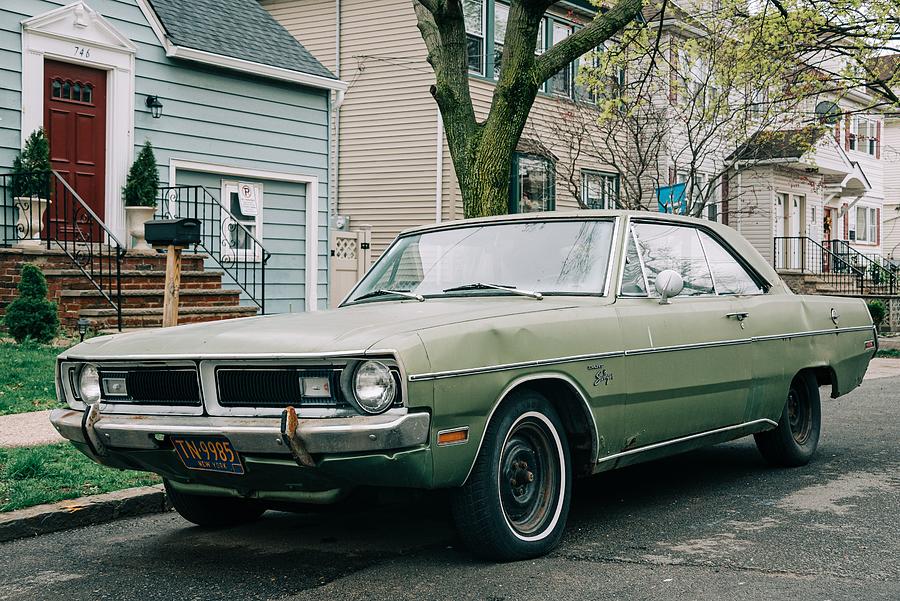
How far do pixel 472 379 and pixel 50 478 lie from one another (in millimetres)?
3211

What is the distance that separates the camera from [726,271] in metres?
6.72

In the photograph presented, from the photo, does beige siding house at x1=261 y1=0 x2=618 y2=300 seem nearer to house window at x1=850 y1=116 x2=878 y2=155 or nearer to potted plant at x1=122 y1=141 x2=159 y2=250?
potted plant at x1=122 y1=141 x2=159 y2=250

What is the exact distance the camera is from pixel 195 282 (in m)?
15.1

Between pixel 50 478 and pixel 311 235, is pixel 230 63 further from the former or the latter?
pixel 50 478

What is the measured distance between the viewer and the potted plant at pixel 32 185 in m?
13.3

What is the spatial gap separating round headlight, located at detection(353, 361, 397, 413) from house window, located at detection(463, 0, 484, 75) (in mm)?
18657

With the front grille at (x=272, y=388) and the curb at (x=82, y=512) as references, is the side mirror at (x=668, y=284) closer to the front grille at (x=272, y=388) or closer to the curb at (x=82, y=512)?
the front grille at (x=272, y=388)

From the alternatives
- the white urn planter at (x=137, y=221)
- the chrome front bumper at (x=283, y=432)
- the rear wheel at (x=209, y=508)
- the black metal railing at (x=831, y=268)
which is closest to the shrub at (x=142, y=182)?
the white urn planter at (x=137, y=221)

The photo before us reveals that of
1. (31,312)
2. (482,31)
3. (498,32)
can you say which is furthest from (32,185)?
(498,32)

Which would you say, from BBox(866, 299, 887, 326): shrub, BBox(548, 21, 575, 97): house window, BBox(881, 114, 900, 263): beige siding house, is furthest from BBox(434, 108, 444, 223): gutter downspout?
BBox(881, 114, 900, 263): beige siding house

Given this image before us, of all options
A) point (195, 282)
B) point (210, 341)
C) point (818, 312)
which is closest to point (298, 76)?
point (195, 282)

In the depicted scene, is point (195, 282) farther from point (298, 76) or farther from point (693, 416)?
A: point (693, 416)

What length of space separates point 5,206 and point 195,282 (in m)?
2.76

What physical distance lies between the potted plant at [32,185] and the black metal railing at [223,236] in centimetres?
212
